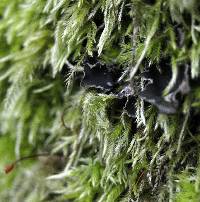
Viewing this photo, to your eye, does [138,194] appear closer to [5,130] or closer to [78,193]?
[78,193]

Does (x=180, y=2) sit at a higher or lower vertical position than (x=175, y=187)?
higher

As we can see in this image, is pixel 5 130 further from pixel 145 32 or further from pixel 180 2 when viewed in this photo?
pixel 180 2

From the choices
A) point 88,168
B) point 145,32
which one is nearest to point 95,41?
point 145,32

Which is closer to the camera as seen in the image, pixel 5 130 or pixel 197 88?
pixel 197 88

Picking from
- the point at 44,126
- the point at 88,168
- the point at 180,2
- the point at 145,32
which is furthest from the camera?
the point at 44,126

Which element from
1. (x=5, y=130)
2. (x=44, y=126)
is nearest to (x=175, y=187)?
(x=44, y=126)

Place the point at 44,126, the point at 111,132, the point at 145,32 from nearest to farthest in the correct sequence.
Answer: the point at 145,32
the point at 111,132
the point at 44,126

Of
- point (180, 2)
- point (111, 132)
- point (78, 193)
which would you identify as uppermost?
point (180, 2)
